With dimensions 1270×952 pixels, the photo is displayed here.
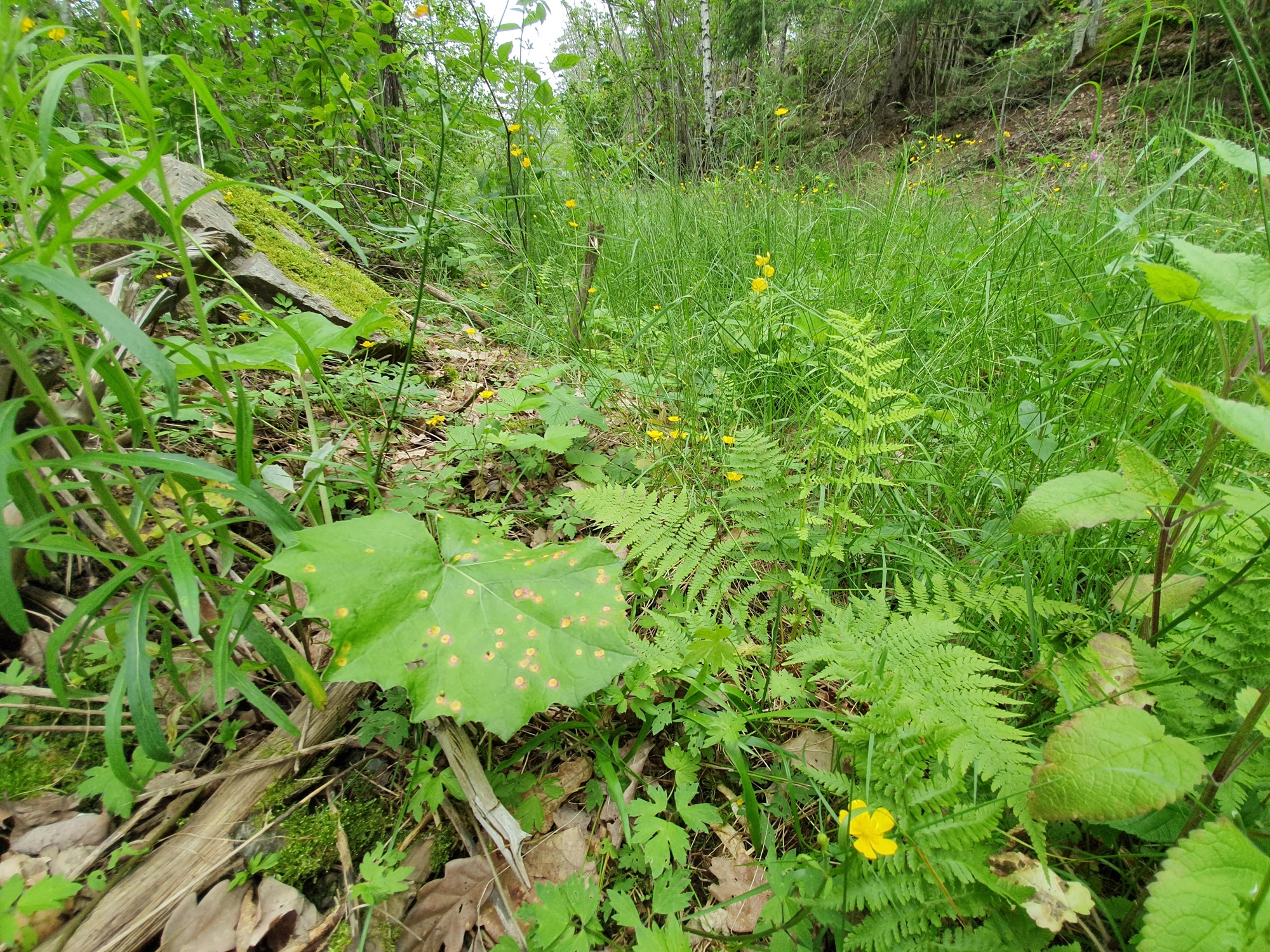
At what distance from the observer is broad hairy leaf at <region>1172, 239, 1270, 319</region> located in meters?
0.71

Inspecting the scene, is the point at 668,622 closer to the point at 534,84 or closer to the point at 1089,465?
the point at 1089,465

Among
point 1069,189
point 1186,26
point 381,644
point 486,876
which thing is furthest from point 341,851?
point 1186,26

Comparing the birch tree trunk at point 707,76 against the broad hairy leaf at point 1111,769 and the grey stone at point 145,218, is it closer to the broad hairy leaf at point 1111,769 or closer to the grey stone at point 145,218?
the grey stone at point 145,218

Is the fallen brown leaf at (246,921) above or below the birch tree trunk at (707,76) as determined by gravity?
below

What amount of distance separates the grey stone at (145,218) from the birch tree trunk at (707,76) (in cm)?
260

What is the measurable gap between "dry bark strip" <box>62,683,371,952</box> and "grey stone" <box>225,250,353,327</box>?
1752 mm

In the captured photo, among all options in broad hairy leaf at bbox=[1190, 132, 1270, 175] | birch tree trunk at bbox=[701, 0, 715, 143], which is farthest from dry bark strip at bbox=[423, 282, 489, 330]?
broad hairy leaf at bbox=[1190, 132, 1270, 175]

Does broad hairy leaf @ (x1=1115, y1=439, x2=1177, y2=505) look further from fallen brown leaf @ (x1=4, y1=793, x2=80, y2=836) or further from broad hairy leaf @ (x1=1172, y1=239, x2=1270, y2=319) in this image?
fallen brown leaf @ (x1=4, y1=793, x2=80, y2=836)

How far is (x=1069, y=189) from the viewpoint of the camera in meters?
3.31

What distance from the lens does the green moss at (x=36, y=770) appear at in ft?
3.22

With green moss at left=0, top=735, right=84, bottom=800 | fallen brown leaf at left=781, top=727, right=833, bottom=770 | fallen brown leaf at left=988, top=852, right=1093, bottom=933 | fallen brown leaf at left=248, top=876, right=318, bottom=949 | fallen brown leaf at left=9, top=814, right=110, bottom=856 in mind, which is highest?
green moss at left=0, top=735, right=84, bottom=800

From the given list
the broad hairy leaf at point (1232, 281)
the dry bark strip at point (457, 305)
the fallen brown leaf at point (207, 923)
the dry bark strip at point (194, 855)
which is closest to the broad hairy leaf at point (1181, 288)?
the broad hairy leaf at point (1232, 281)

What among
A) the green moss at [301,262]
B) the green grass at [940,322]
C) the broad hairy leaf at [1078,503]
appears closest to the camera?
the broad hairy leaf at [1078,503]

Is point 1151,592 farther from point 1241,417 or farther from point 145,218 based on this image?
point 145,218
